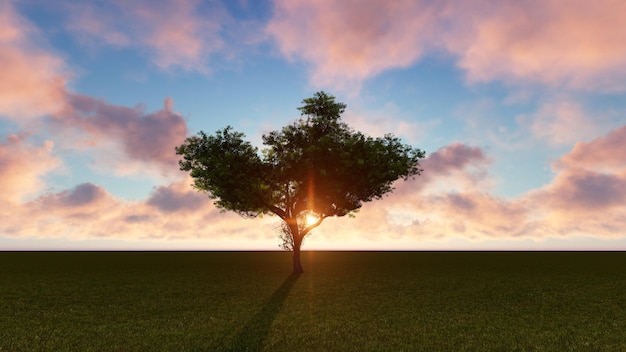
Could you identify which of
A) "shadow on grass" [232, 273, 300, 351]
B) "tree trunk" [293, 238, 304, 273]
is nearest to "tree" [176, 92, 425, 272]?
"tree trunk" [293, 238, 304, 273]

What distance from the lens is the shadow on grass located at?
627 inches

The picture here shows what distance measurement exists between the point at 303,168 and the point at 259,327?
24.6m

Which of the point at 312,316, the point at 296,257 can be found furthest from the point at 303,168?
the point at 312,316

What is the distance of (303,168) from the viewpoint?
42.3 m

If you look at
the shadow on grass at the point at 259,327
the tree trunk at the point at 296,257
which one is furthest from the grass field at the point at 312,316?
the tree trunk at the point at 296,257

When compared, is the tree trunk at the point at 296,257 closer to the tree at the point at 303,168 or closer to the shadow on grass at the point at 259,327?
the tree at the point at 303,168

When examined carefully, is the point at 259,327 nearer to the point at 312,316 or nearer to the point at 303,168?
the point at 312,316

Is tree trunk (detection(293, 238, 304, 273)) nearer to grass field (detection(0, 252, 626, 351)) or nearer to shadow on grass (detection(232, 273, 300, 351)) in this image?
grass field (detection(0, 252, 626, 351))

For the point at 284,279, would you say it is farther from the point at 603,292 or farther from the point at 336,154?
the point at 603,292

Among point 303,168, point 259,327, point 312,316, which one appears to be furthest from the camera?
point 303,168

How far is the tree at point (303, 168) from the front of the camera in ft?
139

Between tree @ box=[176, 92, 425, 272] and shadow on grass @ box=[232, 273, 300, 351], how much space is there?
16.7m

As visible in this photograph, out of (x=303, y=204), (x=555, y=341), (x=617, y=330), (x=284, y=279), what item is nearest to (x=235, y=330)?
(x=555, y=341)

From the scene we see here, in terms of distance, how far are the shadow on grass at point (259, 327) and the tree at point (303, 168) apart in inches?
657
